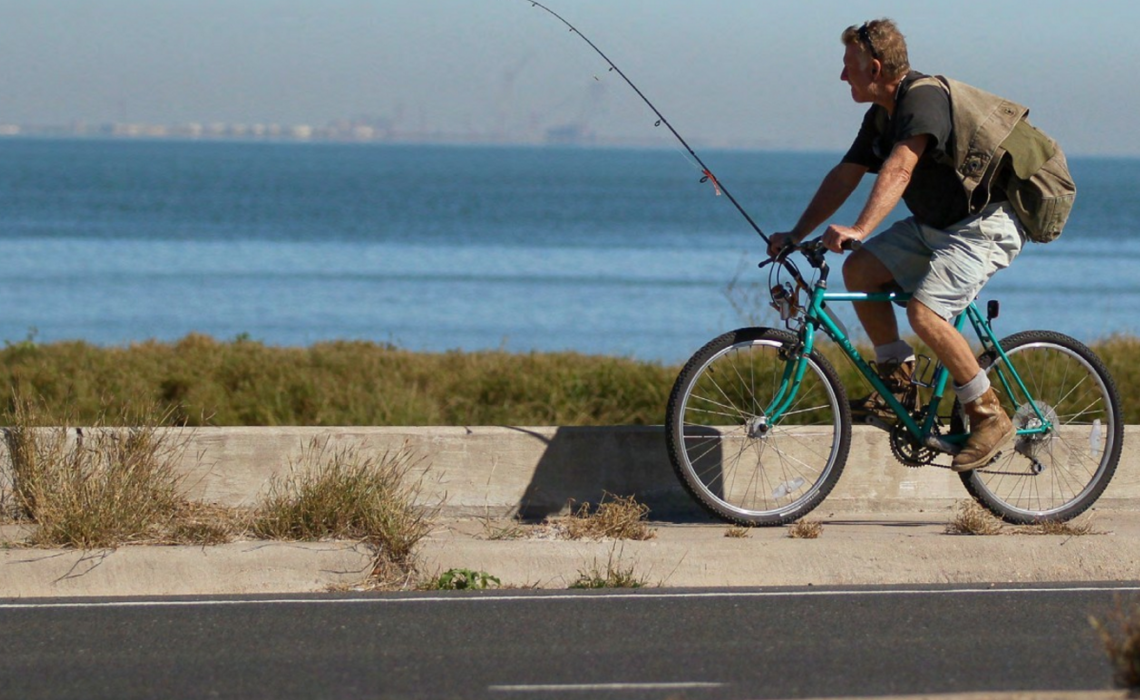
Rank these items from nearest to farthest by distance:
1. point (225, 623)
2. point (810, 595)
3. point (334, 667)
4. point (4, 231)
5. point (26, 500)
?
point (334, 667) < point (225, 623) < point (810, 595) < point (26, 500) < point (4, 231)

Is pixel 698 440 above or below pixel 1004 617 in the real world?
above

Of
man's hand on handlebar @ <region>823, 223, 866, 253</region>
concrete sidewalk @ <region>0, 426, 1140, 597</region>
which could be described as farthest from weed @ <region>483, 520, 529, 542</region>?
man's hand on handlebar @ <region>823, 223, 866, 253</region>

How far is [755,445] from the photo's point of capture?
24.9 ft

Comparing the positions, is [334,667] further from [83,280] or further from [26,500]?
[83,280]

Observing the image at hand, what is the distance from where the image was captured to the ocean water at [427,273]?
77.7ft

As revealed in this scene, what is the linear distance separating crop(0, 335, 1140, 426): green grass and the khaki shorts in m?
3.42

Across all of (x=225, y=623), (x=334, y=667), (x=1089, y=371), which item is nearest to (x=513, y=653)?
(x=334, y=667)

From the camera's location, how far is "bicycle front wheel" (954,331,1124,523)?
7504 millimetres

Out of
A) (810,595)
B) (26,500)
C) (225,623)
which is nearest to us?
(225,623)

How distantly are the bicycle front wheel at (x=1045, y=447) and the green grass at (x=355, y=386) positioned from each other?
2777 millimetres

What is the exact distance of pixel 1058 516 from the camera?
7516mm

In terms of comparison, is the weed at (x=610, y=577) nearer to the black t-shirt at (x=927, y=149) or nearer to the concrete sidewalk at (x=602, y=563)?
the concrete sidewalk at (x=602, y=563)

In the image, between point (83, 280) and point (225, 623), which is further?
point (83, 280)

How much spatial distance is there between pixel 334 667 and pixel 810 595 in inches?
80.5
